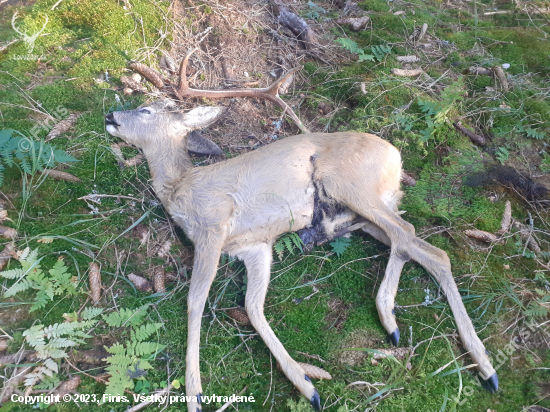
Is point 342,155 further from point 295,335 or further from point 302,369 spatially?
point 302,369

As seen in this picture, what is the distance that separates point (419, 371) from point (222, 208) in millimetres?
2308

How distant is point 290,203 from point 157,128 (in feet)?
6.55

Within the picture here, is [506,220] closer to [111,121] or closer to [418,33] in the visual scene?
[418,33]

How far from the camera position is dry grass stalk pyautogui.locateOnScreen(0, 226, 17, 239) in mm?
3166

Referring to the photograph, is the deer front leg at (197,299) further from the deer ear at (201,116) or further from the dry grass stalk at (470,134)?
the dry grass stalk at (470,134)

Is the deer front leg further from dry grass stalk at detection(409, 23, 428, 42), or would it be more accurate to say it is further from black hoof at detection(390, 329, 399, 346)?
dry grass stalk at detection(409, 23, 428, 42)

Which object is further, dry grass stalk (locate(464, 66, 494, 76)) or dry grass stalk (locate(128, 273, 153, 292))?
dry grass stalk (locate(464, 66, 494, 76))

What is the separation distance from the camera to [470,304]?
3109 mm

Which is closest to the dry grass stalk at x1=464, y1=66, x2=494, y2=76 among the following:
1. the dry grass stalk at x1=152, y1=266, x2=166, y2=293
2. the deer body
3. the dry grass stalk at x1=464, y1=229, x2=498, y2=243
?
the deer body

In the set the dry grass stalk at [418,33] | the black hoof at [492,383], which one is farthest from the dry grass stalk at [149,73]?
the black hoof at [492,383]

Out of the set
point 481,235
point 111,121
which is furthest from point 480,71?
point 111,121

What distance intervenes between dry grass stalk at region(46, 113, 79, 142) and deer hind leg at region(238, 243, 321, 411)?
267 centimetres

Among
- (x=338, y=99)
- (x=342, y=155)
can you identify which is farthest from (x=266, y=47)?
(x=342, y=155)

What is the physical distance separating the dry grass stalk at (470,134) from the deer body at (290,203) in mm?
1328
